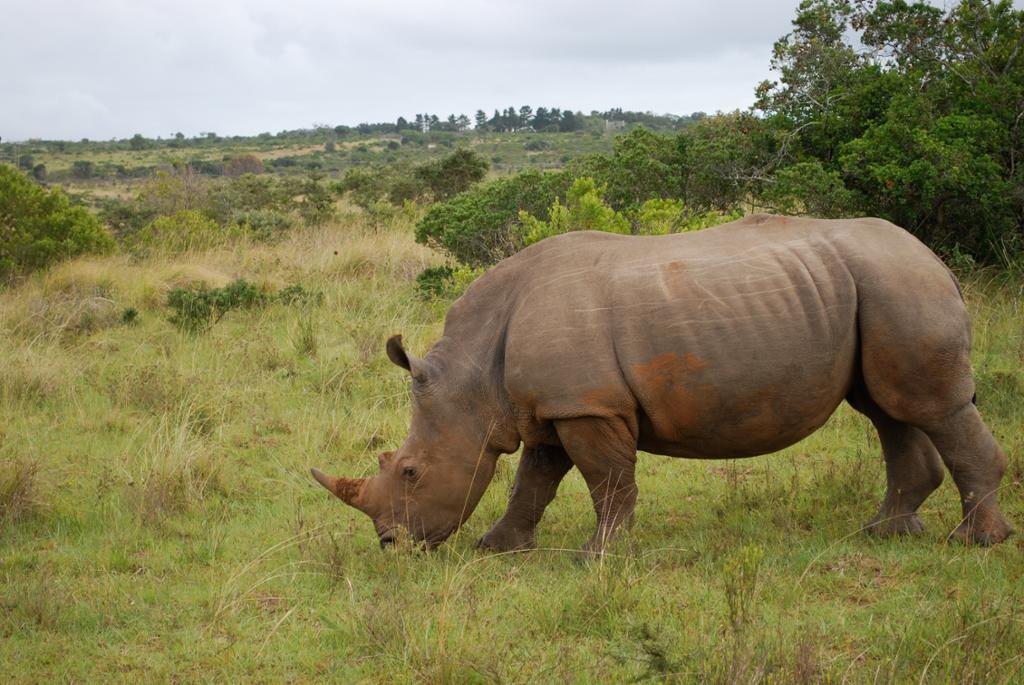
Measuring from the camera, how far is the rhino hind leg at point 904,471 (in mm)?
5707

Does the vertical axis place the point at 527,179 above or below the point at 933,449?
above

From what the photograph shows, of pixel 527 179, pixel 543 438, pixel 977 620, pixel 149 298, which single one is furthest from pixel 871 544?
pixel 149 298

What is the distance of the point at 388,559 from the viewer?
18.7 feet

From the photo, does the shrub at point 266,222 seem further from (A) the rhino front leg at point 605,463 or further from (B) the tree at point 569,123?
(B) the tree at point 569,123

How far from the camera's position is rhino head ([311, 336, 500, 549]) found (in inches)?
223

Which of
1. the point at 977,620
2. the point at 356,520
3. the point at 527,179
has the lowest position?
the point at 356,520

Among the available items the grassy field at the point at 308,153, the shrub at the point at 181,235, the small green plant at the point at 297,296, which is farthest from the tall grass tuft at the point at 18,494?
the grassy field at the point at 308,153

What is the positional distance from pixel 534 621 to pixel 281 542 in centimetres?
→ 205

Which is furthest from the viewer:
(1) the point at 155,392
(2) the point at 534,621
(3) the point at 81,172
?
(3) the point at 81,172

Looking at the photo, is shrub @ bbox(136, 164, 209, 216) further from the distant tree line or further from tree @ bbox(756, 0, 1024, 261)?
tree @ bbox(756, 0, 1024, 261)

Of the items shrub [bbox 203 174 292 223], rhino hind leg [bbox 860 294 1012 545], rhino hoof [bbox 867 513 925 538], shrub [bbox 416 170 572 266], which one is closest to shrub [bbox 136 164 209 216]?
shrub [bbox 203 174 292 223]

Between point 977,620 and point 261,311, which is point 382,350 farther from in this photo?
point 977,620

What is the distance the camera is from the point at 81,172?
1941 inches

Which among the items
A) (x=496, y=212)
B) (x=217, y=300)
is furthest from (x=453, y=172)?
(x=217, y=300)
